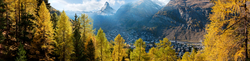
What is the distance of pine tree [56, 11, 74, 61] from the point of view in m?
19.4

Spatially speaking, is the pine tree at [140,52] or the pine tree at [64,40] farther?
the pine tree at [140,52]

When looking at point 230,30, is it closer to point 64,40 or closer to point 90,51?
point 90,51

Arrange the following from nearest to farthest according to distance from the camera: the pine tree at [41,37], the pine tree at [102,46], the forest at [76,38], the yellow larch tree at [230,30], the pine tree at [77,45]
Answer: the yellow larch tree at [230,30], the forest at [76,38], the pine tree at [41,37], the pine tree at [77,45], the pine tree at [102,46]

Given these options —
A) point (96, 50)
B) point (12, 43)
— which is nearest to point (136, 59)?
point (96, 50)

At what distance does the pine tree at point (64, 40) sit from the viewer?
63.6 ft

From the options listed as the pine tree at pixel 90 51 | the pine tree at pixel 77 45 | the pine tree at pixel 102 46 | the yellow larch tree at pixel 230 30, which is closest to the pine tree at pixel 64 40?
the pine tree at pixel 77 45

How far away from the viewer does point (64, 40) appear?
19906 mm

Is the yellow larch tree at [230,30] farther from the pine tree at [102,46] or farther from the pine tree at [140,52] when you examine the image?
the pine tree at [102,46]

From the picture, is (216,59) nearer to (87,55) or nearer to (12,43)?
(87,55)

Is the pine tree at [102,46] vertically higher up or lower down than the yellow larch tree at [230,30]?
lower down

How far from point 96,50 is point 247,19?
2215 centimetres

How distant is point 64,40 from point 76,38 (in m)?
2.05

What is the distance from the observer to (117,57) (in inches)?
1018

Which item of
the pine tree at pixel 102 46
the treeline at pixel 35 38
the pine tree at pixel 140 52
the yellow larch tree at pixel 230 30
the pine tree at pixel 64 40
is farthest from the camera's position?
the pine tree at pixel 140 52
